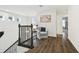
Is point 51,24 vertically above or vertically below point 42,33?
above

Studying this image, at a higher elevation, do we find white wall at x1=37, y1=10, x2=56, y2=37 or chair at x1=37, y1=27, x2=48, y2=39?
white wall at x1=37, y1=10, x2=56, y2=37

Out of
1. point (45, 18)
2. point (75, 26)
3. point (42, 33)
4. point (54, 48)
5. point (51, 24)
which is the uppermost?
point (45, 18)

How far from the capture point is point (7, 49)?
Answer: 11.6 feet

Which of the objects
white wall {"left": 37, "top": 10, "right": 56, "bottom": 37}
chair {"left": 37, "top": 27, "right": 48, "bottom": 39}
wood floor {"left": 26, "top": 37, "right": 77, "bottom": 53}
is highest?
white wall {"left": 37, "top": 10, "right": 56, "bottom": 37}

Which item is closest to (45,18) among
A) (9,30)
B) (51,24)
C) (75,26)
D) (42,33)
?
(51,24)

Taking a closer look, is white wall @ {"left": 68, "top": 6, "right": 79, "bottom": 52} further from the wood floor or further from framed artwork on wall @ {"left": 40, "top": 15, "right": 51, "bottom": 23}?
framed artwork on wall @ {"left": 40, "top": 15, "right": 51, "bottom": 23}

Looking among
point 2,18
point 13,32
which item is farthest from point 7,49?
point 2,18

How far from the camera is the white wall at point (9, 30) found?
124 inches

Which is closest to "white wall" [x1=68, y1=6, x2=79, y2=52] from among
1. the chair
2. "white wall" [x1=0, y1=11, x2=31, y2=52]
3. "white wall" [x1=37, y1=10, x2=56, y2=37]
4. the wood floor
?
the wood floor

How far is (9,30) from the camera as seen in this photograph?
3.42 meters

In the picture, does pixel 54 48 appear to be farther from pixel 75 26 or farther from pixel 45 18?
pixel 45 18

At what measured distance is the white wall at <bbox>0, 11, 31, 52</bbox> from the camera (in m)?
3.16

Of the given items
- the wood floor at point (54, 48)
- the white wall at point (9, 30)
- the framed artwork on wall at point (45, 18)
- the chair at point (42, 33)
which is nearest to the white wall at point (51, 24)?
the framed artwork on wall at point (45, 18)
